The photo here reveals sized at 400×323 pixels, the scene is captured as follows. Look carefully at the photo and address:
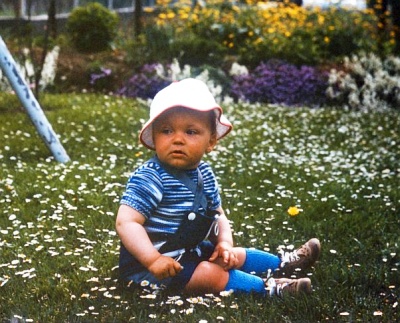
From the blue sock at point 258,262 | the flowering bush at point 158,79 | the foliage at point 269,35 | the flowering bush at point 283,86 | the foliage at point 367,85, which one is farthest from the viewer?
the foliage at point 269,35

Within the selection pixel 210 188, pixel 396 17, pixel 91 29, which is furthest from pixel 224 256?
pixel 396 17

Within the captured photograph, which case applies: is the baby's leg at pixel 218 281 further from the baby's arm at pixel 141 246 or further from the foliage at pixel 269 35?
the foliage at pixel 269 35

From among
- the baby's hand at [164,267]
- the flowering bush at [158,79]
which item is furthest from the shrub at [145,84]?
the baby's hand at [164,267]

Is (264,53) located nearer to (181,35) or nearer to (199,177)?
(181,35)

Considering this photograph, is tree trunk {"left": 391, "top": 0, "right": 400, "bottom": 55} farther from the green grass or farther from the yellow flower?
the yellow flower

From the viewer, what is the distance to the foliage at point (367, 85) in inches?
452

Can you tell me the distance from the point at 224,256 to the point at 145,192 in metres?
0.49

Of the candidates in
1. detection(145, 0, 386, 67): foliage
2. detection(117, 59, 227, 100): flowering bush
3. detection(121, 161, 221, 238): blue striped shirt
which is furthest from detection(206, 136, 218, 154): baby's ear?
detection(145, 0, 386, 67): foliage

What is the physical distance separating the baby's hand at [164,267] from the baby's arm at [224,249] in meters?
0.33

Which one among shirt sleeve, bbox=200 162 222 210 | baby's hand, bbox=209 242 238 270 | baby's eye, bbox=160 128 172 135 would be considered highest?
baby's eye, bbox=160 128 172 135

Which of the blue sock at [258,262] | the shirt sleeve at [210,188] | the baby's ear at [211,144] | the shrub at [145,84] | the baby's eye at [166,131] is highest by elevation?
the baby's eye at [166,131]

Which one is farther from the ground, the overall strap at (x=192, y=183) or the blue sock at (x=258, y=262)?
the overall strap at (x=192, y=183)

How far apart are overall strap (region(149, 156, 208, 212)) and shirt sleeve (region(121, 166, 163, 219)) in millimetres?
70

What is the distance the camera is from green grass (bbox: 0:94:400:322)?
323cm
